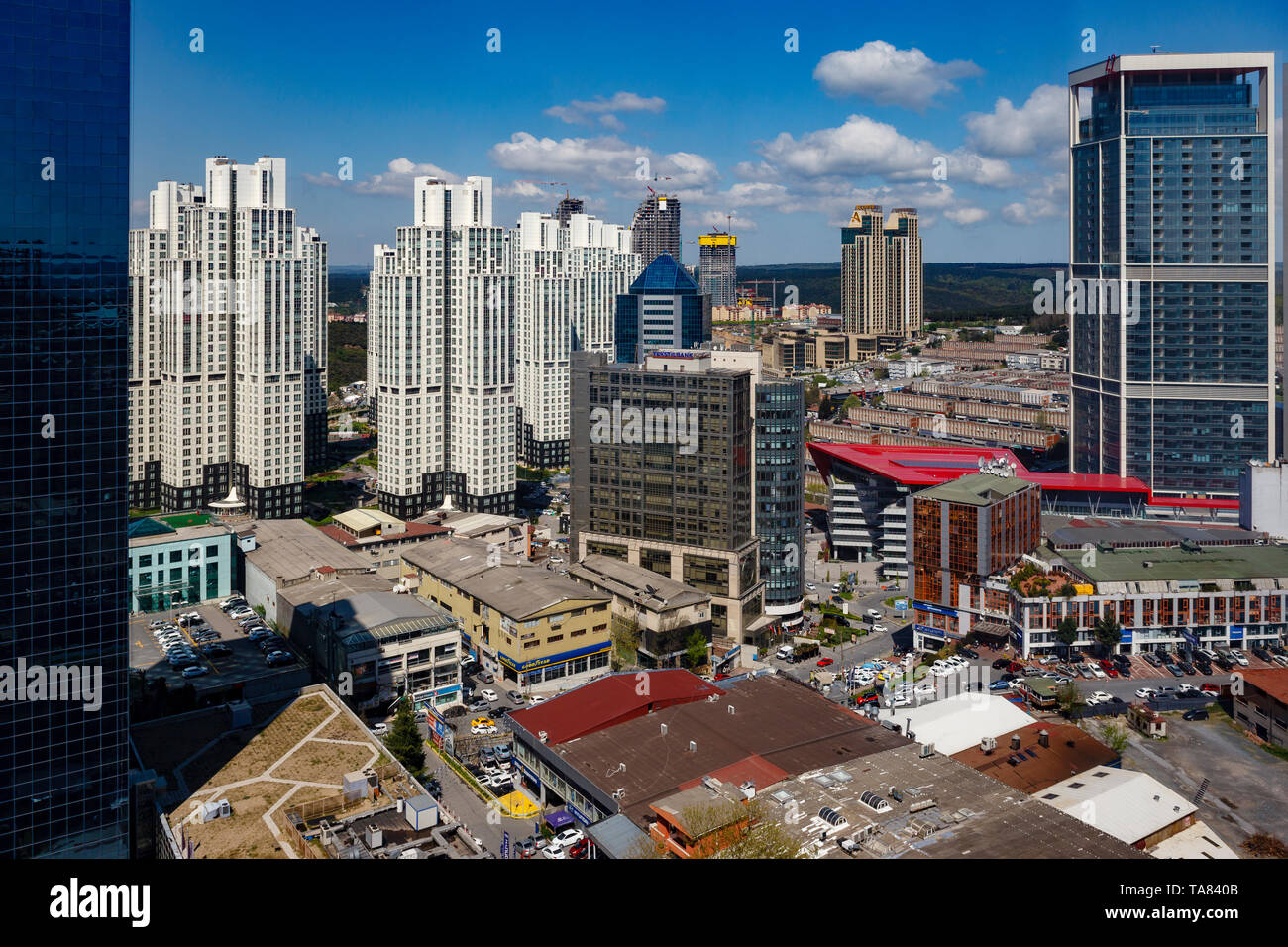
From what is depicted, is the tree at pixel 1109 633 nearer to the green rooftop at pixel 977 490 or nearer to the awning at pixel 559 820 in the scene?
the green rooftop at pixel 977 490

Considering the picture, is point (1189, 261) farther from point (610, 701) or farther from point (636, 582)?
point (610, 701)

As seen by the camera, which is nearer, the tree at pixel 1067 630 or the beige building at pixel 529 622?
the beige building at pixel 529 622

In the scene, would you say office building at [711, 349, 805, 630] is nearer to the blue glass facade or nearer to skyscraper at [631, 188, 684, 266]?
the blue glass facade

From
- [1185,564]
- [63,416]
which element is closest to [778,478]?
[1185,564]

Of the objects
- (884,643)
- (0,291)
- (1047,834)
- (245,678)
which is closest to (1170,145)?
(884,643)

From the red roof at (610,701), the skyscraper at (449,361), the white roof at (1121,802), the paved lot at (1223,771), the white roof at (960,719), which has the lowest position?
the paved lot at (1223,771)

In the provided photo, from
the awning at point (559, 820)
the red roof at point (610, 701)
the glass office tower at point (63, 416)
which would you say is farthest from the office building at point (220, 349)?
the glass office tower at point (63, 416)

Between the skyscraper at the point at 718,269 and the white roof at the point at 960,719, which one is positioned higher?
the skyscraper at the point at 718,269

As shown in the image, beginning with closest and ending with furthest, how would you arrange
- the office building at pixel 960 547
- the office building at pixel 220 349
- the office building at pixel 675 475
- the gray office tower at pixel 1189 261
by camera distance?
the office building at pixel 675 475 → the office building at pixel 960 547 → the office building at pixel 220 349 → the gray office tower at pixel 1189 261

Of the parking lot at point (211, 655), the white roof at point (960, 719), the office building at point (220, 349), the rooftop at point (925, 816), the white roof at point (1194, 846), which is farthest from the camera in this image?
the office building at point (220, 349)
